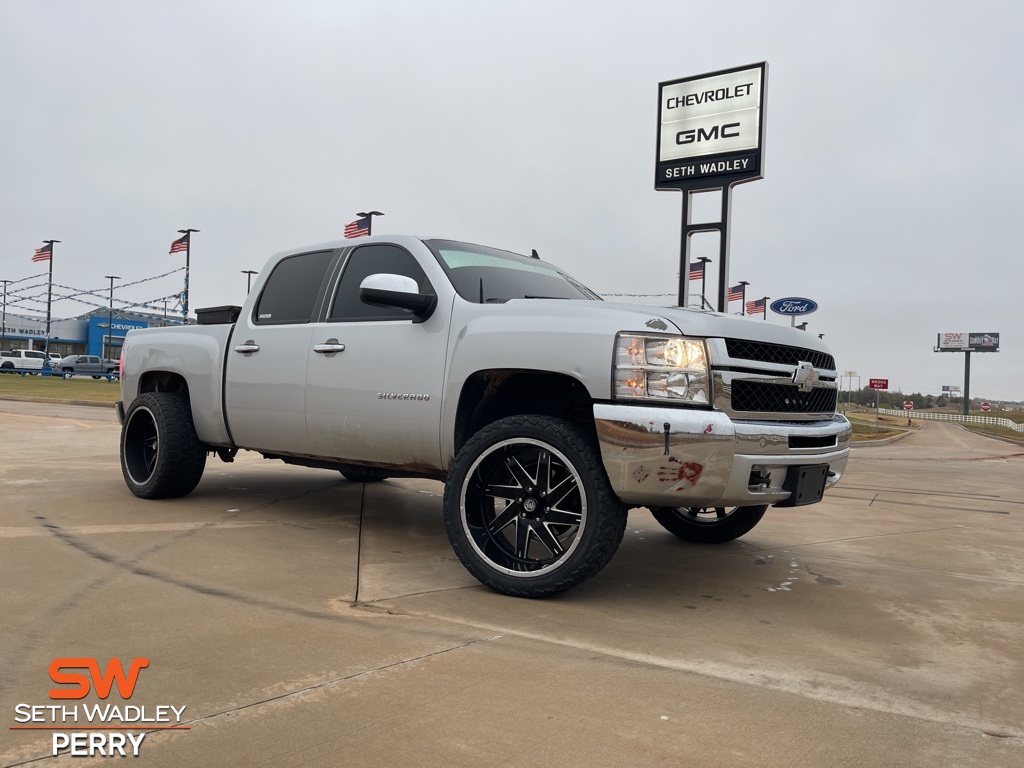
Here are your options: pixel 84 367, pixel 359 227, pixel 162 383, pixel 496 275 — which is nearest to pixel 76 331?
pixel 84 367

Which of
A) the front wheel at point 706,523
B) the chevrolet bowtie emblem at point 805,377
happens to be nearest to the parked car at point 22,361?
the front wheel at point 706,523

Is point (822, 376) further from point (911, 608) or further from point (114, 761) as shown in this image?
point (114, 761)

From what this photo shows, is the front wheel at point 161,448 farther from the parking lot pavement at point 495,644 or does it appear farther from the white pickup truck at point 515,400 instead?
the parking lot pavement at point 495,644

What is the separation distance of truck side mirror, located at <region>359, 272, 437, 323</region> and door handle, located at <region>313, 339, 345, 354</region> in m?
0.64

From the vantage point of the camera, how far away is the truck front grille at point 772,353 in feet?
12.6

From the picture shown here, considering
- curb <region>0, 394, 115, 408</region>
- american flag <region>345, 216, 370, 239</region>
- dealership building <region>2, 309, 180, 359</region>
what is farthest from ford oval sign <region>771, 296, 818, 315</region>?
dealership building <region>2, 309, 180, 359</region>

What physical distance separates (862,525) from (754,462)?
3.53 meters

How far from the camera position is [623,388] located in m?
3.67

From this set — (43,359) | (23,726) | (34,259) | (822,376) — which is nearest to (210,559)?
(23,726)

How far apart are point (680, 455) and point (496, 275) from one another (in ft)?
5.96

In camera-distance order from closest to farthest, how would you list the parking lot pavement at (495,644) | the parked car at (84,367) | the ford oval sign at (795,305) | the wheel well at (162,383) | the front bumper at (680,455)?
1. the parking lot pavement at (495,644)
2. the front bumper at (680,455)
3. the wheel well at (162,383)
4. the ford oval sign at (795,305)
5. the parked car at (84,367)

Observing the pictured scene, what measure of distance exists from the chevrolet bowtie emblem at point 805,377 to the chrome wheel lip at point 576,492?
122 centimetres

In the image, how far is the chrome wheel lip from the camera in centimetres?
371

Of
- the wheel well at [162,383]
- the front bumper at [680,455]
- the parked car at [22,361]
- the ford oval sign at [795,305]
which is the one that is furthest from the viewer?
the parked car at [22,361]
